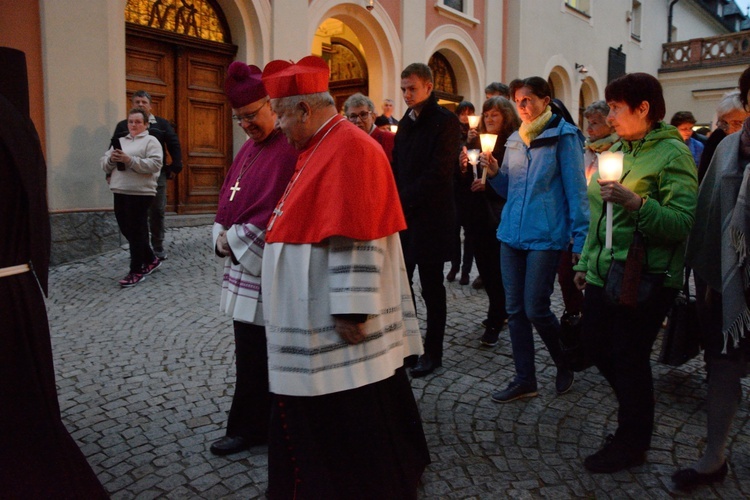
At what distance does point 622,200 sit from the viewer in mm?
2754

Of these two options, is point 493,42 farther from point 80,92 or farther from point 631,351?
point 631,351

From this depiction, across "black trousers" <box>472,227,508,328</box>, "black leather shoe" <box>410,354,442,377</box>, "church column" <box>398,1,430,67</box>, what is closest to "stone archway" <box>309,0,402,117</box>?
"church column" <box>398,1,430,67</box>

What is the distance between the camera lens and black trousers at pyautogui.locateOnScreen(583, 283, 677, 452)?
3012mm

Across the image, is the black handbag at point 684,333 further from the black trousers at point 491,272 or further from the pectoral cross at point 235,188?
the pectoral cross at point 235,188

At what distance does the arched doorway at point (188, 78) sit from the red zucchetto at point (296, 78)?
7.66 m

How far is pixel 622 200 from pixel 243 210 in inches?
69.4

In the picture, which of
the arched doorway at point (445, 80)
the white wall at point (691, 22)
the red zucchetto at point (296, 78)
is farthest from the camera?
the white wall at point (691, 22)

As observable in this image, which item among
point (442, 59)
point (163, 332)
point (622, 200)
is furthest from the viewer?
point (442, 59)

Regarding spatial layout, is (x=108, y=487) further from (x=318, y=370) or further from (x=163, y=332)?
(x=163, y=332)

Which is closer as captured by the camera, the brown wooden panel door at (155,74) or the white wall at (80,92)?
the white wall at (80,92)

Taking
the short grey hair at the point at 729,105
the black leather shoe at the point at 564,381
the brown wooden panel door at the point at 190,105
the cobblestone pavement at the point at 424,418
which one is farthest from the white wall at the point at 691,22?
the black leather shoe at the point at 564,381

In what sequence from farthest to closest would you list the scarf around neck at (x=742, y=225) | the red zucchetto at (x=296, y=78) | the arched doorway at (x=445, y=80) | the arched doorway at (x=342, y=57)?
the arched doorway at (x=445, y=80) → the arched doorway at (x=342, y=57) → the scarf around neck at (x=742, y=225) → the red zucchetto at (x=296, y=78)

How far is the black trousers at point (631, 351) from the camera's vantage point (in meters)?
3.01

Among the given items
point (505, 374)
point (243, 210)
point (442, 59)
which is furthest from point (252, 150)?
point (442, 59)
